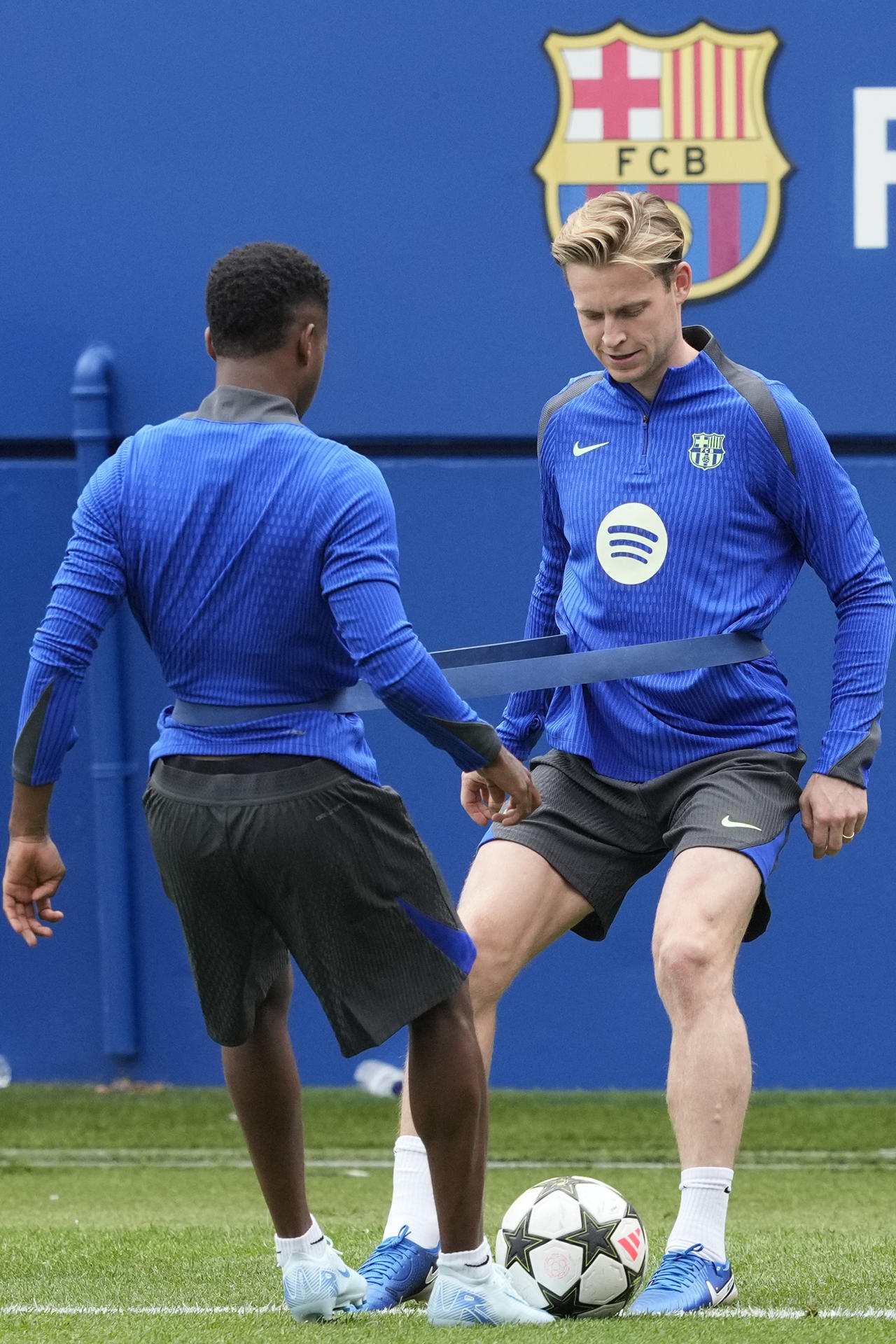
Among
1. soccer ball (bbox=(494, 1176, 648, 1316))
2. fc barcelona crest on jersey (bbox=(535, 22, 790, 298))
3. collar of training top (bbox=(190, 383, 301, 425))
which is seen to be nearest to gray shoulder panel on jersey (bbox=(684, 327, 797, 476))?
collar of training top (bbox=(190, 383, 301, 425))

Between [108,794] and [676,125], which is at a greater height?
[676,125]

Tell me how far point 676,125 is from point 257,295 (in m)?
3.94

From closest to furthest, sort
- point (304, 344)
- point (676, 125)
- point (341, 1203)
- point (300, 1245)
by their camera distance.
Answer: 1. point (304, 344)
2. point (300, 1245)
3. point (341, 1203)
4. point (676, 125)

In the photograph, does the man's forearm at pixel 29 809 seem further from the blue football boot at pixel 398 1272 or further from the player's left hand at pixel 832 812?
the player's left hand at pixel 832 812

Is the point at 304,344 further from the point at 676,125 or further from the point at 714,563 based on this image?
the point at 676,125

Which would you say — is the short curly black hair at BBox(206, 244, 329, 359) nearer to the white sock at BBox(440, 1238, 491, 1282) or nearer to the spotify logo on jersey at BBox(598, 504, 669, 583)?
the spotify logo on jersey at BBox(598, 504, 669, 583)

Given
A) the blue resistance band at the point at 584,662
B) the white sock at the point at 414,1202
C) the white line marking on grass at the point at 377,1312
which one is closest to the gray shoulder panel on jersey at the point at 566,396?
the blue resistance band at the point at 584,662

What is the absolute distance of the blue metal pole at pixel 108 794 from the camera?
6184mm

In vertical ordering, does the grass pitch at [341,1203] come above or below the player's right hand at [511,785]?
below

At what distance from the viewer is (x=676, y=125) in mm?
6109

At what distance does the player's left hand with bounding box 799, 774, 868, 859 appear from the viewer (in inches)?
118

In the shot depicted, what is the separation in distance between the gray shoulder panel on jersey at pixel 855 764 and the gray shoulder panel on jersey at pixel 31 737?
4.40ft

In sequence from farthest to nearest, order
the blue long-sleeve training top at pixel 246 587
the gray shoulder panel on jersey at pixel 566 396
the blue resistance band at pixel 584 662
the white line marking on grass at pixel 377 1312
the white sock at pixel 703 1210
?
the gray shoulder panel on jersey at pixel 566 396 < the blue resistance band at pixel 584 662 < the white sock at pixel 703 1210 < the white line marking on grass at pixel 377 1312 < the blue long-sleeve training top at pixel 246 587

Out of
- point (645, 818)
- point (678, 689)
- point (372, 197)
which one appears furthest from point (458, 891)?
point (678, 689)
